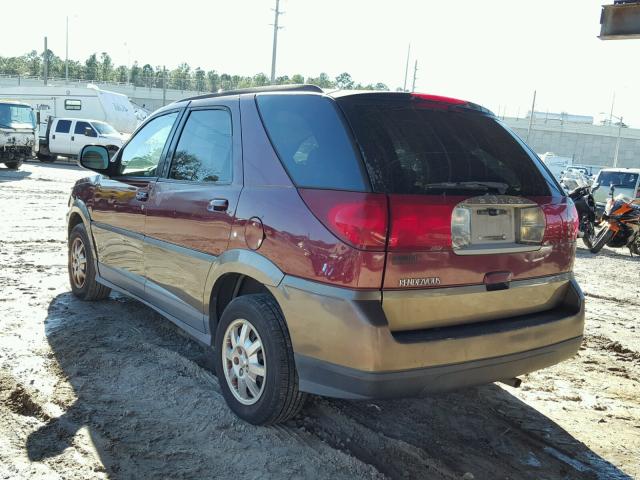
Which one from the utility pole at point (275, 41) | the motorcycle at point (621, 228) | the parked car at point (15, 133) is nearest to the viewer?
the motorcycle at point (621, 228)

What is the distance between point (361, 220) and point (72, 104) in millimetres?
29398

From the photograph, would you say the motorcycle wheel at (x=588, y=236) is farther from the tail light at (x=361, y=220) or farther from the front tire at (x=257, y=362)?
the tail light at (x=361, y=220)

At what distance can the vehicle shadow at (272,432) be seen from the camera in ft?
9.23

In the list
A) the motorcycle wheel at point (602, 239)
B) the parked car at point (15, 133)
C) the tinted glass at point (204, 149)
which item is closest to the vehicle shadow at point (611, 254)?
the motorcycle wheel at point (602, 239)

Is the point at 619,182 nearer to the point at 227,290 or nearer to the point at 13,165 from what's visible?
the point at 227,290

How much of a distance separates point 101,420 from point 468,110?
2.72 meters

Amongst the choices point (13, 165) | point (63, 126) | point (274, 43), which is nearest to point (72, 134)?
point (63, 126)

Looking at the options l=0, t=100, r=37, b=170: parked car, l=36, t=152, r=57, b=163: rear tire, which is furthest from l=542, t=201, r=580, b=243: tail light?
l=36, t=152, r=57, b=163: rear tire

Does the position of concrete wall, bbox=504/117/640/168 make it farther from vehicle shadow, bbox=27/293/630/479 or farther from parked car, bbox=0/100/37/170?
vehicle shadow, bbox=27/293/630/479

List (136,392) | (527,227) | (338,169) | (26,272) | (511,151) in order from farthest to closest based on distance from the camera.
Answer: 1. (26,272)
2. (136,392)
3. (511,151)
4. (527,227)
5. (338,169)

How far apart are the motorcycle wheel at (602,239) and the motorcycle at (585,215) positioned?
22 cm

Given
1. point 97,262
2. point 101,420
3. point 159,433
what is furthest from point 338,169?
point 97,262

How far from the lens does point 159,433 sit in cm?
305

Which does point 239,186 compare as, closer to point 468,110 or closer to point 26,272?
point 468,110
